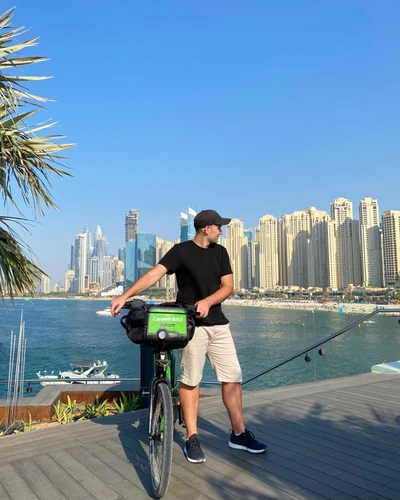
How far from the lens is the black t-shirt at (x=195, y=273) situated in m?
2.59

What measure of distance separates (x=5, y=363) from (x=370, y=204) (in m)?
89.2

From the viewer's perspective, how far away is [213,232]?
263 cm

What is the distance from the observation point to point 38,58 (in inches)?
170

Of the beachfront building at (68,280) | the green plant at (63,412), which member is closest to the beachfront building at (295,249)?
the beachfront building at (68,280)

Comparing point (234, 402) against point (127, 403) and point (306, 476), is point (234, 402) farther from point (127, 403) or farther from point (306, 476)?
point (127, 403)

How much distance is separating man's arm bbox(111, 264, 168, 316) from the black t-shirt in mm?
69

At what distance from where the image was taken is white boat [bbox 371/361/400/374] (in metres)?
5.23

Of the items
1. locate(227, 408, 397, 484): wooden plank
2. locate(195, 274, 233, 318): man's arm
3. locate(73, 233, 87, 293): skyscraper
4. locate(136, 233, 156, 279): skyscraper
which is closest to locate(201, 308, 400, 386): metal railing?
locate(227, 408, 397, 484): wooden plank

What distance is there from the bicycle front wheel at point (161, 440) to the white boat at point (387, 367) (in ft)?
13.3

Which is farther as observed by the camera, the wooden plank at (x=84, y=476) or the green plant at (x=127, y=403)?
the green plant at (x=127, y=403)

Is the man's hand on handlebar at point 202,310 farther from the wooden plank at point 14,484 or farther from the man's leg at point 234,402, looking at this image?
the wooden plank at point 14,484

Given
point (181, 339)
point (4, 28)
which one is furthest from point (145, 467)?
point (4, 28)

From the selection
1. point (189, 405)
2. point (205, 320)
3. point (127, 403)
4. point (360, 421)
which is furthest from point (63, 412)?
point (360, 421)

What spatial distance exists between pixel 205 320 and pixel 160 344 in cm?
53
